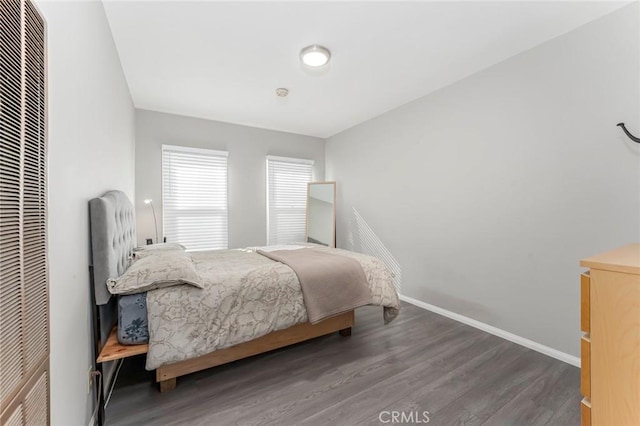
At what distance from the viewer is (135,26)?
81.7 inches

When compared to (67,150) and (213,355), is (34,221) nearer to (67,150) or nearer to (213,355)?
(67,150)

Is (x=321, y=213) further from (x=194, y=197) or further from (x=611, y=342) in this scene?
(x=611, y=342)

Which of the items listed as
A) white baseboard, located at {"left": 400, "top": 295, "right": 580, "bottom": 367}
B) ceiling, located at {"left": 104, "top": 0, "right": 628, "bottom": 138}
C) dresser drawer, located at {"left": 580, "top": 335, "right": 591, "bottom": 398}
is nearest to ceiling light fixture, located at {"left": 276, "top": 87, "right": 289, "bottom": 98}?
ceiling, located at {"left": 104, "top": 0, "right": 628, "bottom": 138}

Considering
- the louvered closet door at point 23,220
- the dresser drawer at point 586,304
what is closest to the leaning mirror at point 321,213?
the dresser drawer at point 586,304

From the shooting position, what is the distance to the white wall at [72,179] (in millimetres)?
1033

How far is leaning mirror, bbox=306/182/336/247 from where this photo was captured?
15.7 ft

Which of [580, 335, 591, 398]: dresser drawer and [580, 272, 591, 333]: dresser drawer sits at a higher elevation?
[580, 272, 591, 333]: dresser drawer

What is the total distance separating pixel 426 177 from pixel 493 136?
83cm

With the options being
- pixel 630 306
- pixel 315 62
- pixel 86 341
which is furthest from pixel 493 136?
pixel 86 341

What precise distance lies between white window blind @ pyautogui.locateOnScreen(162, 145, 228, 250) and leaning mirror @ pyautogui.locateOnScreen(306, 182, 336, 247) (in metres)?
1.53

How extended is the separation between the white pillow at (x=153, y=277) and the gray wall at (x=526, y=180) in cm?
262

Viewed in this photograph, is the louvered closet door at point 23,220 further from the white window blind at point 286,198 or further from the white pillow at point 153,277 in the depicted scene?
the white window blind at point 286,198

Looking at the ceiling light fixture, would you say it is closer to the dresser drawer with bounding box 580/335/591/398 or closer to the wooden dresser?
the wooden dresser

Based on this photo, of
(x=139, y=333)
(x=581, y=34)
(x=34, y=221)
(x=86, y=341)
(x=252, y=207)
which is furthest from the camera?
(x=252, y=207)
